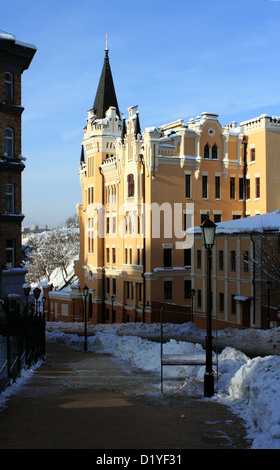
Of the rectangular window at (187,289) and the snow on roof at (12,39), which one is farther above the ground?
the snow on roof at (12,39)

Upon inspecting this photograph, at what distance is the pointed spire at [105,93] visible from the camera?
2162 inches

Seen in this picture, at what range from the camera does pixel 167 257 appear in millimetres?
46031

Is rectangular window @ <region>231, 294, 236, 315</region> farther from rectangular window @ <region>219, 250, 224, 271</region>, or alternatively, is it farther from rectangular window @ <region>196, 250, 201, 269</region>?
rectangular window @ <region>196, 250, 201, 269</region>

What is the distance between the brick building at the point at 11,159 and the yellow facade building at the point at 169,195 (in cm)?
Answer: 1517

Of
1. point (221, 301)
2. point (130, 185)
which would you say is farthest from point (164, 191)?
point (221, 301)

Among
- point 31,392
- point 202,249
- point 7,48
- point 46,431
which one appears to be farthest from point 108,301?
point 46,431

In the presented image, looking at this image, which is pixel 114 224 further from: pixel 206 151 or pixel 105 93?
pixel 105 93

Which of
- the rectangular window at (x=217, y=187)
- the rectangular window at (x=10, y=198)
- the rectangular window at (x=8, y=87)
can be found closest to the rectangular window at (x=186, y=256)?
the rectangular window at (x=217, y=187)

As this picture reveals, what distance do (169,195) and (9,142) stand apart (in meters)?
18.1

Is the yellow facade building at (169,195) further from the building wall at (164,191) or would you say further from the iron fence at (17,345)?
the iron fence at (17,345)

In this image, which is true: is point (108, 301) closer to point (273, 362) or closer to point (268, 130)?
point (268, 130)

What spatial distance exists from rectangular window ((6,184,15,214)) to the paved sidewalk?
710 inches

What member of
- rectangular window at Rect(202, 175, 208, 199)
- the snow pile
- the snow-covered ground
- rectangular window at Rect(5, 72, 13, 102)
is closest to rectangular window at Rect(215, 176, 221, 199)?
rectangular window at Rect(202, 175, 208, 199)

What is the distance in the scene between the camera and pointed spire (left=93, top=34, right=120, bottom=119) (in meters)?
54.9
